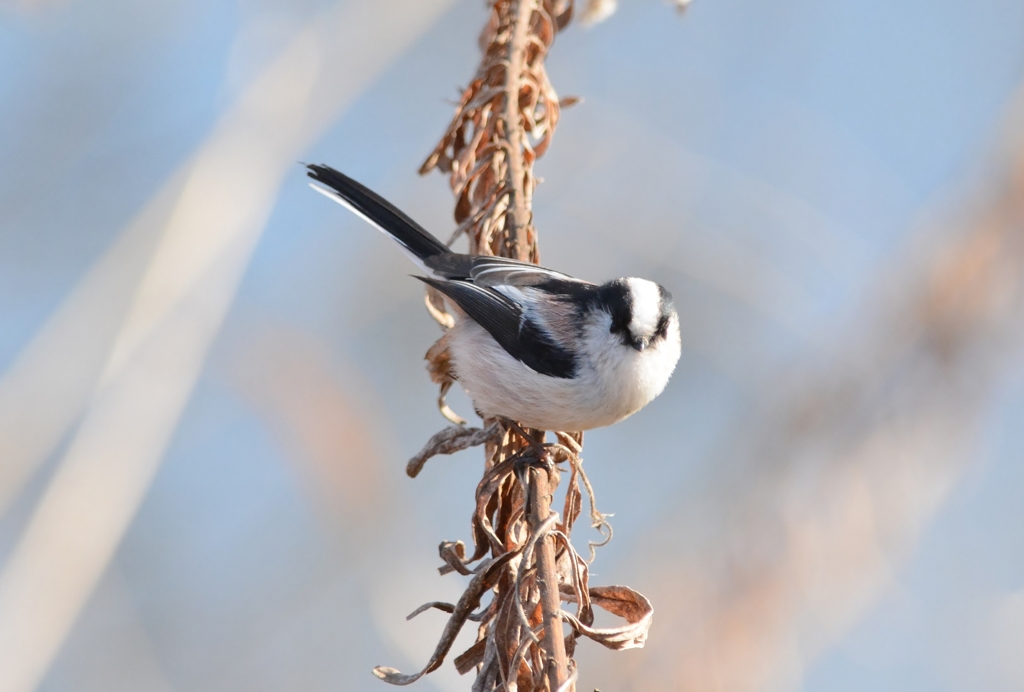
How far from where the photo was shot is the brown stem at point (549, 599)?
43.2 inches

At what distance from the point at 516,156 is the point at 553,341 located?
18.4 inches

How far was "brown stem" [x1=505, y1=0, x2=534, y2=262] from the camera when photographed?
6.33 ft

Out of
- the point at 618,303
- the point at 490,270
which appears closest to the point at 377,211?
the point at 490,270

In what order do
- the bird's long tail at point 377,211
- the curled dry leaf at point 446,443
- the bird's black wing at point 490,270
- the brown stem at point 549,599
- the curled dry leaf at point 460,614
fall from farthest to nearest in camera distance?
the bird's long tail at point 377,211 → the bird's black wing at point 490,270 → the curled dry leaf at point 446,443 → the curled dry leaf at point 460,614 → the brown stem at point 549,599

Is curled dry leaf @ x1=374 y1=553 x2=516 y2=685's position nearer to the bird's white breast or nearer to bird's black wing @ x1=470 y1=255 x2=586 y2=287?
the bird's white breast

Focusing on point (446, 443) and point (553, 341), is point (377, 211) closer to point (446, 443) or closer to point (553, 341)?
point (553, 341)

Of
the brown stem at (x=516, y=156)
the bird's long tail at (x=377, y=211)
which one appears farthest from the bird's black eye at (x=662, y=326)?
the bird's long tail at (x=377, y=211)

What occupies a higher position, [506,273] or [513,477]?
[506,273]

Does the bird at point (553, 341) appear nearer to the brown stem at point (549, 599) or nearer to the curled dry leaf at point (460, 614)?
the brown stem at point (549, 599)

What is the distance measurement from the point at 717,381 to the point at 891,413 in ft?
4.09

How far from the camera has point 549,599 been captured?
3.88ft

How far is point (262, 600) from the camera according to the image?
3.17 m

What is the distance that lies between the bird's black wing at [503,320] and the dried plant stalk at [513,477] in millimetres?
59

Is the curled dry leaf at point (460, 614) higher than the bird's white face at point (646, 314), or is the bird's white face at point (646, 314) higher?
the bird's white face at point (646, 314)
